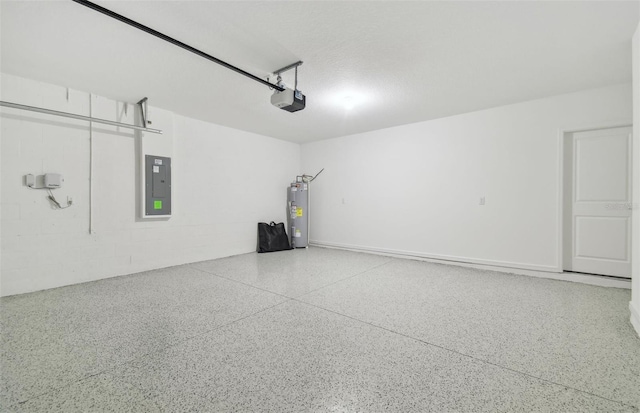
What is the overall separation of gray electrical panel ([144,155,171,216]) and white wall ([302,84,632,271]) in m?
3.24

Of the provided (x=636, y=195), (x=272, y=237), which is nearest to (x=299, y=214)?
(x=272, y=237)

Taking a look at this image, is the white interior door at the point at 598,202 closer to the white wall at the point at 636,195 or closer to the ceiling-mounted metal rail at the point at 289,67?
the white wall at the point at 636,195

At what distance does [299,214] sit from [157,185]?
2837 mm

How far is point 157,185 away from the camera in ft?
13.6

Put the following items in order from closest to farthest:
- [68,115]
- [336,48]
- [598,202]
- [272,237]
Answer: [336,48], [68,115], [598,202], [272,237]

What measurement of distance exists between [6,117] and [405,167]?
5.48 metres

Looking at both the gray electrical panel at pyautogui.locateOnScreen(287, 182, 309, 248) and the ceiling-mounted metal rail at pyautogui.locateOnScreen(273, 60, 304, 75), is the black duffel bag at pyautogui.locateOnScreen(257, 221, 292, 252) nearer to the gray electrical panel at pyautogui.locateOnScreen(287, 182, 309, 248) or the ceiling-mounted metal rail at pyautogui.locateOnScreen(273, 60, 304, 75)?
the gray electrical panel at pyautogui.locateOnScreen(287, 182, 309, 248)

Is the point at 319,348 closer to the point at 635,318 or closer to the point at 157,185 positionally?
the point at 635,318

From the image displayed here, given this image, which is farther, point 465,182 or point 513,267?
point 465,182

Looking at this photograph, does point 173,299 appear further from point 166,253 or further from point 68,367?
point 166,253

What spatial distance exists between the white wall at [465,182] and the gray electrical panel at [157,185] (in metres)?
3.24

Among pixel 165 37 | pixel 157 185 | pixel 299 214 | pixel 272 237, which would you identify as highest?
pixel 165 37

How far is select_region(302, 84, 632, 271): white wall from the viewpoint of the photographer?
12.1 ft

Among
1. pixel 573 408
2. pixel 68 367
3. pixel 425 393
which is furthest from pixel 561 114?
pixel 68 367
